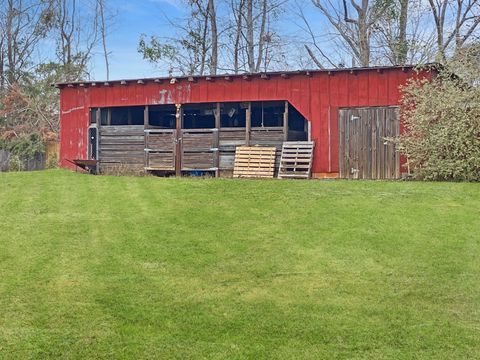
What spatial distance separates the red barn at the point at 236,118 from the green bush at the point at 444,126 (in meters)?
0.56

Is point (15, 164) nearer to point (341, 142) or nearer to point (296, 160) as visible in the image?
point (296, 160)

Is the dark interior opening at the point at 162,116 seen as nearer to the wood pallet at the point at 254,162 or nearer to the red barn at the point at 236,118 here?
the red barn at the point at 236,118

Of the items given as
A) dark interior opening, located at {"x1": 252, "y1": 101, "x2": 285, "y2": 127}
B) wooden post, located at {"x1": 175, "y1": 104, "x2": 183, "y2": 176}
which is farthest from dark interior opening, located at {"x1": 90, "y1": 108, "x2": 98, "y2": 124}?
dark interior opening, located at {"x1": 252, "y1": 101, "x2": 285, "y2": 127}

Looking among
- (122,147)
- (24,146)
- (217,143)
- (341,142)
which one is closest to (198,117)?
(122,147)

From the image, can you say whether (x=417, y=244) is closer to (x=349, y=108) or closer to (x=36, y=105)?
(x=349, y=108)

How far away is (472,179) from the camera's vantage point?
13602 mm

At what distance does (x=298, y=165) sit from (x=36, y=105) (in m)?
20.5

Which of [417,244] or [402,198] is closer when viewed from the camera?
[417,244]

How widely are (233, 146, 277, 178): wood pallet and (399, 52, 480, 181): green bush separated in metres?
3.88

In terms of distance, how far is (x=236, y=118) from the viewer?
67.0 feet

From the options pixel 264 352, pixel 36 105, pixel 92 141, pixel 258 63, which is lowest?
pixel 264 352

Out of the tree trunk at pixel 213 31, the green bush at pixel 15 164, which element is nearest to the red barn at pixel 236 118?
the green bush at pixel 15 164

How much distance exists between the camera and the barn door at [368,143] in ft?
50.4

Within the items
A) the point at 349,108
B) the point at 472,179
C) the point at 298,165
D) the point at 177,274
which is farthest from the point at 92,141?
the point at 177,274
